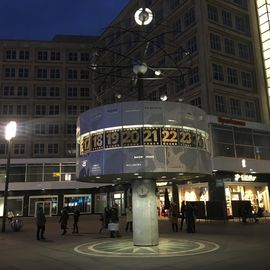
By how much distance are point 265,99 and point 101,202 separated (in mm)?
30860

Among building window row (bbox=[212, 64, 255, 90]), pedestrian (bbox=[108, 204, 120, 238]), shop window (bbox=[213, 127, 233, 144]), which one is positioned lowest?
pedestrian (bbox=[108, 204, 120, 238])

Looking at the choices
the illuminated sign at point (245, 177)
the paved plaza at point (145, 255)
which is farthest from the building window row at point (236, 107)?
→ the paved plaza at point (145, 255)

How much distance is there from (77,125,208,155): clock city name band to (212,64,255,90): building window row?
25.4 m

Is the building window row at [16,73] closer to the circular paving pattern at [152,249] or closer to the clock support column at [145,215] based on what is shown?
the circular paving pattern at [152,249]

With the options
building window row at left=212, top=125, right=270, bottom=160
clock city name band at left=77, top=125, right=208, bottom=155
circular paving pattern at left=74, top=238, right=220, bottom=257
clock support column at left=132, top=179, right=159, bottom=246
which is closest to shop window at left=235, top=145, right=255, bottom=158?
building window row at left=212, top=125, right=270, bottom=160

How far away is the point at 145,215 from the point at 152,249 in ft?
5.62

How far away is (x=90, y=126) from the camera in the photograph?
56.1 ft

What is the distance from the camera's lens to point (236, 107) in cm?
4203

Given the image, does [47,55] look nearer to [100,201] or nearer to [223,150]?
[100,201]

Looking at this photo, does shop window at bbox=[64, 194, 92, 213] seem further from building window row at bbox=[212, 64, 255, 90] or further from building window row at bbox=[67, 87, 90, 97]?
building window row at bbox=[212, 64, 255, 90]

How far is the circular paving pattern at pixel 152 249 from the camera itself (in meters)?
14.6

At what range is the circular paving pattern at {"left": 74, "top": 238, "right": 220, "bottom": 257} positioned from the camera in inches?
575

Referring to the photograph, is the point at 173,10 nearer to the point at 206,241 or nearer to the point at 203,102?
the point at 203,102

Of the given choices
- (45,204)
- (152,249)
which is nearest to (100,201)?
(45,204)
